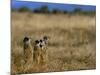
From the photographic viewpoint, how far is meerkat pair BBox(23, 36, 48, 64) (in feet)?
9.99

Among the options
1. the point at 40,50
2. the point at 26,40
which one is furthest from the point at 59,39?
the point at 26,40

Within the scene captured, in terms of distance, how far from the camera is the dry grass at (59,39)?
3002 millimetres

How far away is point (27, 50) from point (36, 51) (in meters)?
0.12

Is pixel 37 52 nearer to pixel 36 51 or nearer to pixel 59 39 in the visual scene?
pixel 36 51

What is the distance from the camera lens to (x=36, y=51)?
10.2ft

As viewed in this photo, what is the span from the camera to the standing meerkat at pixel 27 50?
3.04 m

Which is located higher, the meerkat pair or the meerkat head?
the meerkat head

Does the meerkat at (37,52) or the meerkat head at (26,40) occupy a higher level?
the meerkat head at (26,40)

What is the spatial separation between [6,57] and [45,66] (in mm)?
526

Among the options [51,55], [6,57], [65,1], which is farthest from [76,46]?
[6,57]

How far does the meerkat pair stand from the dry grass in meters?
0.06

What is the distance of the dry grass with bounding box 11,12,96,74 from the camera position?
9.85 ft

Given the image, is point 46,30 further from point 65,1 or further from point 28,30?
point 65,1

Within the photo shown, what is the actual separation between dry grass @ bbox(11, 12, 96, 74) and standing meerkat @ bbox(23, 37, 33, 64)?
2.0 inches
